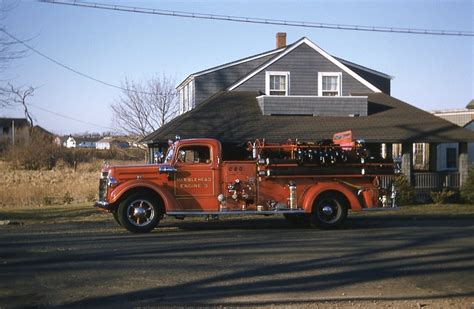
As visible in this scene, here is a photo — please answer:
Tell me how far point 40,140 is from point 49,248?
159 ft

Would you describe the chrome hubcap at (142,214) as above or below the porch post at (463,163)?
below

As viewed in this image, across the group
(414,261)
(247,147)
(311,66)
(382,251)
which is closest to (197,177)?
(247,147)

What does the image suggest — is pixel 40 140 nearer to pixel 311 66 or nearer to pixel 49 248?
pixel 311 66

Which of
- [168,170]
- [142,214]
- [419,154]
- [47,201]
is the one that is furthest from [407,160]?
[419,154]

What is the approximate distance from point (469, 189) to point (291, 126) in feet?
24.6

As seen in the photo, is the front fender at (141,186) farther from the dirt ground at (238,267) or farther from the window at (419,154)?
the window at (419,154)

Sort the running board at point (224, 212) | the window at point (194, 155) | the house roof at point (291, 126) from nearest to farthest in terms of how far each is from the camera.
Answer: the running board at point (224, 212) → the window at point (194, 155) → the house roof at point (291, 126)

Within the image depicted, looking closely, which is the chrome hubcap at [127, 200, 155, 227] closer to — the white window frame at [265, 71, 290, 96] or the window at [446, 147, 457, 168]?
the white window frame at [265, 71, 290, 96]

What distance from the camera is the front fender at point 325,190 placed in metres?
15.9

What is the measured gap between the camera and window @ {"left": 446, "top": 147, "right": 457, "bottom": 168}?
34.2m

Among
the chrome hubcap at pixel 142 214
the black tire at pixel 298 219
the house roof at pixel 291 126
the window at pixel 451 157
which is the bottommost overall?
the black tire at pixel 298 219

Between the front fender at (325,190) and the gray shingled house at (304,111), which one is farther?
the gray shingled house at (304,111)

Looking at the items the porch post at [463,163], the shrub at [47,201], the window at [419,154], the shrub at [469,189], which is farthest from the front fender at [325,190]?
the window at [419,154]

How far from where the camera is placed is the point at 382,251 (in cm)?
1241
